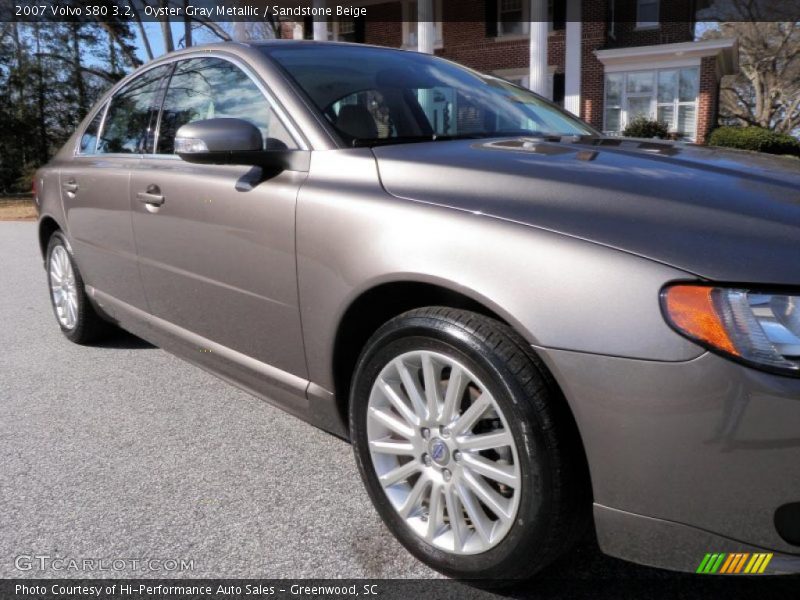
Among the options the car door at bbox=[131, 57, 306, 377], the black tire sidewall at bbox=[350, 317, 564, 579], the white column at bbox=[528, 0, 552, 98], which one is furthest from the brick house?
the black tire sidewall at bbox=[350, 317, 564, 579]

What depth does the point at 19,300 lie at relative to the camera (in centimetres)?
632

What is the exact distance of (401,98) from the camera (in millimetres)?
2883

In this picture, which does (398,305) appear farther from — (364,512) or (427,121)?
(427,121)

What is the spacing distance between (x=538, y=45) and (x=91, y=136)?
662 inches

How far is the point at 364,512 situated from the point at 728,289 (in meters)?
1.46

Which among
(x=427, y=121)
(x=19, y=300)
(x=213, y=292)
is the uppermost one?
(x=427, y=121)

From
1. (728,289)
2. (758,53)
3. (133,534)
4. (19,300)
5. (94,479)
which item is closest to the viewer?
(728,289)

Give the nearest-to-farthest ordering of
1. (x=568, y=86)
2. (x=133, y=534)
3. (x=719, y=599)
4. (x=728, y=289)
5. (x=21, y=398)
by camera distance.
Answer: (x=728, y=289) → (x=719, y=599) → (x=133, y=534) → (x=21, y=398) → (x=568, y=86)

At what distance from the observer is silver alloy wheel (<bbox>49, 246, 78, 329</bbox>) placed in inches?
173

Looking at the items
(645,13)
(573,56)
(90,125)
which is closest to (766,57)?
(645,13)

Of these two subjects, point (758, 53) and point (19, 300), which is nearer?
point (19, 300)

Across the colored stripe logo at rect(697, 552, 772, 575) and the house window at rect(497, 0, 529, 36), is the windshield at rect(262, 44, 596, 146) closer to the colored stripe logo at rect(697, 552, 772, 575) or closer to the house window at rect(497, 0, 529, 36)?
the colored stripe logo at rect(697, 552, 772, 575)

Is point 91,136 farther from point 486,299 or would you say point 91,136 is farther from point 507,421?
point 507,421

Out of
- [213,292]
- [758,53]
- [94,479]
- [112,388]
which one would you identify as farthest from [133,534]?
[758,53]
